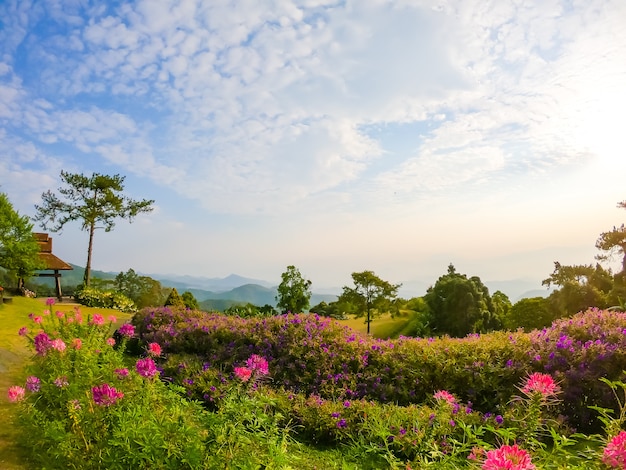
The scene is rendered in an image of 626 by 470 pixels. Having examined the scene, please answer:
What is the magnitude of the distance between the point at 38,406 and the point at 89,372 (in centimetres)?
137

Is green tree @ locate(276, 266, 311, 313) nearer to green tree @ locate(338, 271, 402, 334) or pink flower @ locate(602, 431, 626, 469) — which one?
green tree @ locate(338, 271, 402, 334)

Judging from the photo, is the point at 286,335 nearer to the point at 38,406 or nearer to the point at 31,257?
the point at 38,406

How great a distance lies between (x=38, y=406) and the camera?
194 inches

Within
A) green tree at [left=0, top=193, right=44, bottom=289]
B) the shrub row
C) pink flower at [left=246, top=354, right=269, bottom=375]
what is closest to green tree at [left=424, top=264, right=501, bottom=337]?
the shrub row

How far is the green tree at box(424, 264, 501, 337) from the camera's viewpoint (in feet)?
55.0

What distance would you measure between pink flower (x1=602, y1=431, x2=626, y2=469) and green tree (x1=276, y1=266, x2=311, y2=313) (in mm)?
17200

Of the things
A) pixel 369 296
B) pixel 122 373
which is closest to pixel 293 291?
pixel 369 296

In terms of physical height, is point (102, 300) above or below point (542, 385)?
below

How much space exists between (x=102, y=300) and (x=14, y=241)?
20.0 ft

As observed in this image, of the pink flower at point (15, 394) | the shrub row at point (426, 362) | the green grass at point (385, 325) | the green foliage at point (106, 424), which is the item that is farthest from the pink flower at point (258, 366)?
the green grass at point (385, 325)

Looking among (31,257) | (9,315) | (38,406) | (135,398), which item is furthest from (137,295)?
(135,398)

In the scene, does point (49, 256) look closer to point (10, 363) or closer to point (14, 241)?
point (14, 241)

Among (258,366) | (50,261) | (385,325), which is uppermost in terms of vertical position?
(50,261)

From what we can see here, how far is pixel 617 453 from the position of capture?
1916 millimetres
